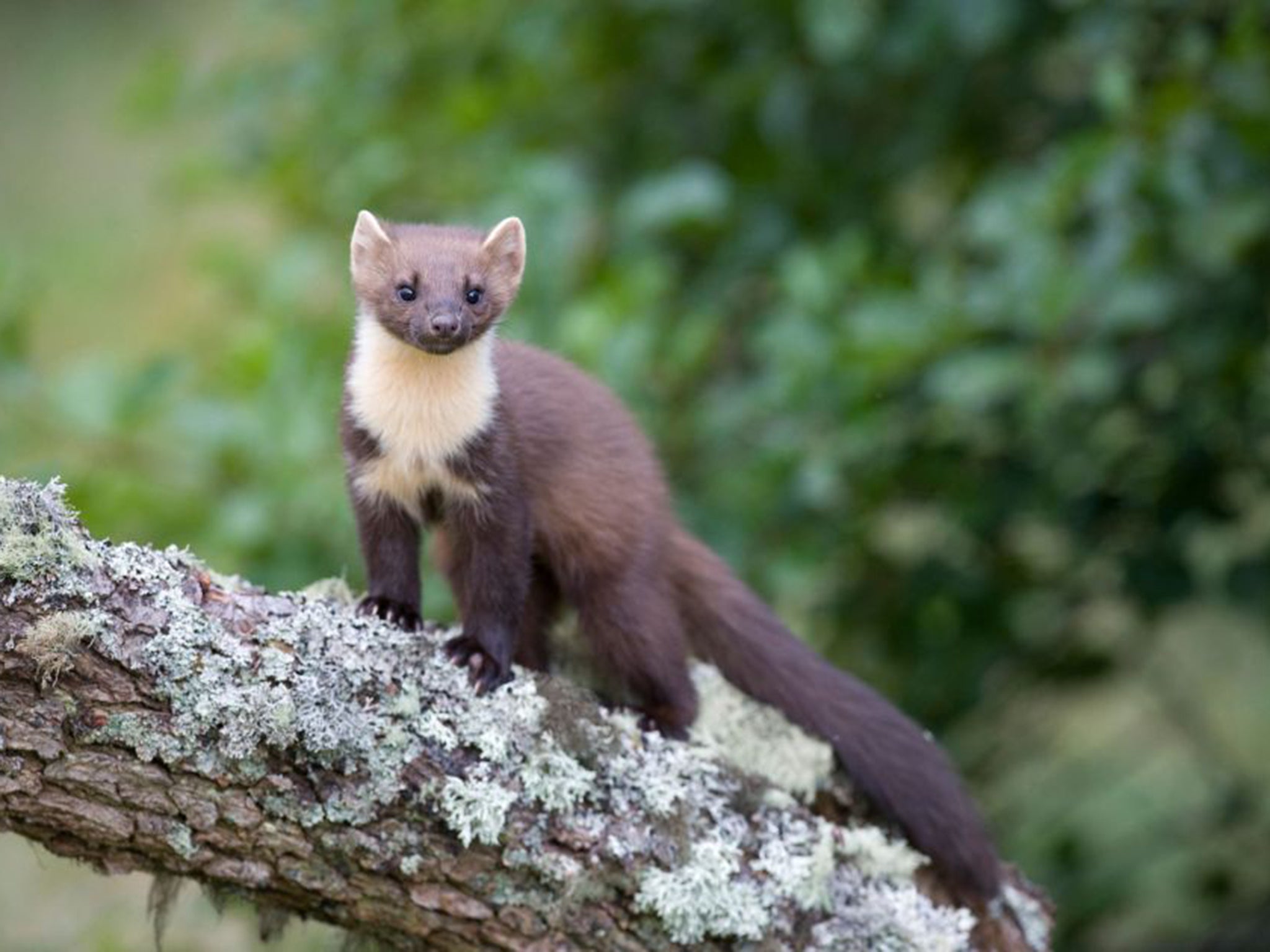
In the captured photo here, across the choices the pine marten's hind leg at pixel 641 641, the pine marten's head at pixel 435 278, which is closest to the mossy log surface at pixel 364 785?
the pine marten's hind leg at pixel 641 641

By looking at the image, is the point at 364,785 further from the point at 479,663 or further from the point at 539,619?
the point at 539,619

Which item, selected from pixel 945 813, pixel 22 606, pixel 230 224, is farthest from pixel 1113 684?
pixel 230 224

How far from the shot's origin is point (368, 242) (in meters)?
4.13

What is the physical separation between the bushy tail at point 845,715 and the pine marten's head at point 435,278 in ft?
3.04

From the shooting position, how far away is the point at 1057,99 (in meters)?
7.11

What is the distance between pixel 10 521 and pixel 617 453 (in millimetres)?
1798

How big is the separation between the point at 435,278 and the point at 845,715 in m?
1.48

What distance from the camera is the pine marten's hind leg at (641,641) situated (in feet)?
13.8

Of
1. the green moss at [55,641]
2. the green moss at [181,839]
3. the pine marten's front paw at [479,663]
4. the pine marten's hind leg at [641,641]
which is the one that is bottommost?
the green moss at [181,839]

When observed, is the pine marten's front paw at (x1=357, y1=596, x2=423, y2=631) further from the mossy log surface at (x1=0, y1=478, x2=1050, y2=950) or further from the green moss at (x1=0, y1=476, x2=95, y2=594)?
the green moss at (x1=0, y1=476, x2=95, y2=594)

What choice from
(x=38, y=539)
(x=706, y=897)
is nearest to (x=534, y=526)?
(x=706, y=897)

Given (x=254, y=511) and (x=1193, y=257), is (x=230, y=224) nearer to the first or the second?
(x=254, y=511)

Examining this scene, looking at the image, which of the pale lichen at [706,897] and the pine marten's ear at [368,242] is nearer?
the pale lichen at [706,897]

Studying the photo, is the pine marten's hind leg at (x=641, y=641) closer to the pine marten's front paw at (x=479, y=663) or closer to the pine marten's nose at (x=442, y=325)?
the pine marten's front paw at (x=479, y=663)
